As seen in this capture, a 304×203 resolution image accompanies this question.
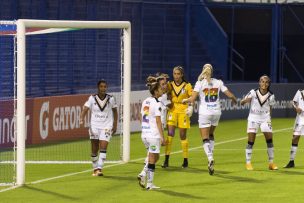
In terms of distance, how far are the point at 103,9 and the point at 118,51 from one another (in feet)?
31.6

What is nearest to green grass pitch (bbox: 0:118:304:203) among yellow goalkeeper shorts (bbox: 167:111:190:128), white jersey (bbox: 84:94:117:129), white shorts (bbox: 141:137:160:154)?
white shorts (bbox: 141:137:160:154)

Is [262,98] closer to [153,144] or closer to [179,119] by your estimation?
[179,119]

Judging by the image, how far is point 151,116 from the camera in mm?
19922

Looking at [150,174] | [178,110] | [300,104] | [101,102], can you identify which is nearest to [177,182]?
[150,174]

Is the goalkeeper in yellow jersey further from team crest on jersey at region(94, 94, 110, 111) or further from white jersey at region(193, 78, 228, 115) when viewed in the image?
team crest on jersey at region(94, 94, 110, 111)

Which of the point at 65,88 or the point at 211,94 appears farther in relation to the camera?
the point at 65,88

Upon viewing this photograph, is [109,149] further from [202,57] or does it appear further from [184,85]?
[202,57]

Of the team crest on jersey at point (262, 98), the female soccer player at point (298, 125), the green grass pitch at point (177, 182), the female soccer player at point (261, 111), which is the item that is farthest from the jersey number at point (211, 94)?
the female soccer player at point (298, 125)

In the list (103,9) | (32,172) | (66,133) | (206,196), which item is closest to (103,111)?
(32,172)

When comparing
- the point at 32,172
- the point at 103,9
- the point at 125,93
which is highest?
the point at 103,9

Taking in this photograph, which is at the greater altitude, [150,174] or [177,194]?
[150,174]

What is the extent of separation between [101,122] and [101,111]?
22cm

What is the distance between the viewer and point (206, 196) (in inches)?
763

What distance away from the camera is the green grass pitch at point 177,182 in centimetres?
1923
